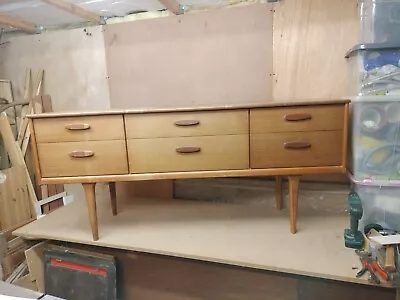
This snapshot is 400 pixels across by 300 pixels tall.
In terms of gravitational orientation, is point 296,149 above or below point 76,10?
below

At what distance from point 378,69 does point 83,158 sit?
1.33 meters

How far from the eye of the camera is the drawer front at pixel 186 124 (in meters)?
1.34

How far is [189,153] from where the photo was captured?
54.2 inches

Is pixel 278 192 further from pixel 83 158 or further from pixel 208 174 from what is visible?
pixel 83 158

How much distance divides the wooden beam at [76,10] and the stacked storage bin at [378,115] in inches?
60.3

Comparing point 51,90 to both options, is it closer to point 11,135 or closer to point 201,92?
point 11,135

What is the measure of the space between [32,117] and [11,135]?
0.95 metres

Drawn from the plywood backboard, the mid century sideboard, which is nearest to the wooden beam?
the plywood backboard

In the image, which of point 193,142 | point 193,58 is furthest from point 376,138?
point 193,58

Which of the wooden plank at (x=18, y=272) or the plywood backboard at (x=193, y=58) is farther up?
the plywood backboard at (x=193, y=58)

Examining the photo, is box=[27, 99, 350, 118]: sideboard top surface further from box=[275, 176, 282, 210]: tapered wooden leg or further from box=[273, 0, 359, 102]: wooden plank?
box=[275, 176, 282, 210]: tapered wooden leg

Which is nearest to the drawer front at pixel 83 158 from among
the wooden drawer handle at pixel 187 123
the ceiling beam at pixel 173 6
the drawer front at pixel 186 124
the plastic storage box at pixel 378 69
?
the drawer front at pixel 186 124

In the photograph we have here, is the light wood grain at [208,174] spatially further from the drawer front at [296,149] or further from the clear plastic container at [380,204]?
the clear plastic container at [380,204]

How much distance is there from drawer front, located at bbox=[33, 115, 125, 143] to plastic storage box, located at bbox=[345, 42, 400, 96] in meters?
1.06
